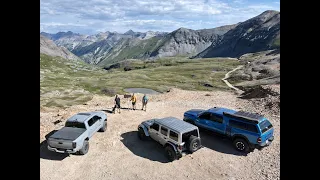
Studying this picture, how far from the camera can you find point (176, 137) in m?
16.7

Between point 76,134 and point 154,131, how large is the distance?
5.13 m

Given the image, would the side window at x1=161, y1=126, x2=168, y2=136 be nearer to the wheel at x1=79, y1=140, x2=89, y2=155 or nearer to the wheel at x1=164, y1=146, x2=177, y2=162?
the wheel at x1=164, y1=146, x2=177, y2=162

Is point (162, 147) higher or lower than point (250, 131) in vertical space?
lower

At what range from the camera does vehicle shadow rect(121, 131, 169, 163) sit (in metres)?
17.9

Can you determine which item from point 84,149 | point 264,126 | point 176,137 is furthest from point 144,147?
point 264,126

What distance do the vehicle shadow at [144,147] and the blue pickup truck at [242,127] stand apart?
4.08 metres

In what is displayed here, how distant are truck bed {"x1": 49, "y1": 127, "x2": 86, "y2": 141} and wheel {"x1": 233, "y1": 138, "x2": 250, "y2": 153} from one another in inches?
402

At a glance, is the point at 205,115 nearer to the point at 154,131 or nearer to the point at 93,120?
the point at 154,131

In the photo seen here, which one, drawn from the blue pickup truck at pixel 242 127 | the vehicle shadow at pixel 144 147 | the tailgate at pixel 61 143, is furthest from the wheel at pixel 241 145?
the tailgate at pixel 61 143

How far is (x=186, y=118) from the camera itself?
21.8 meters
